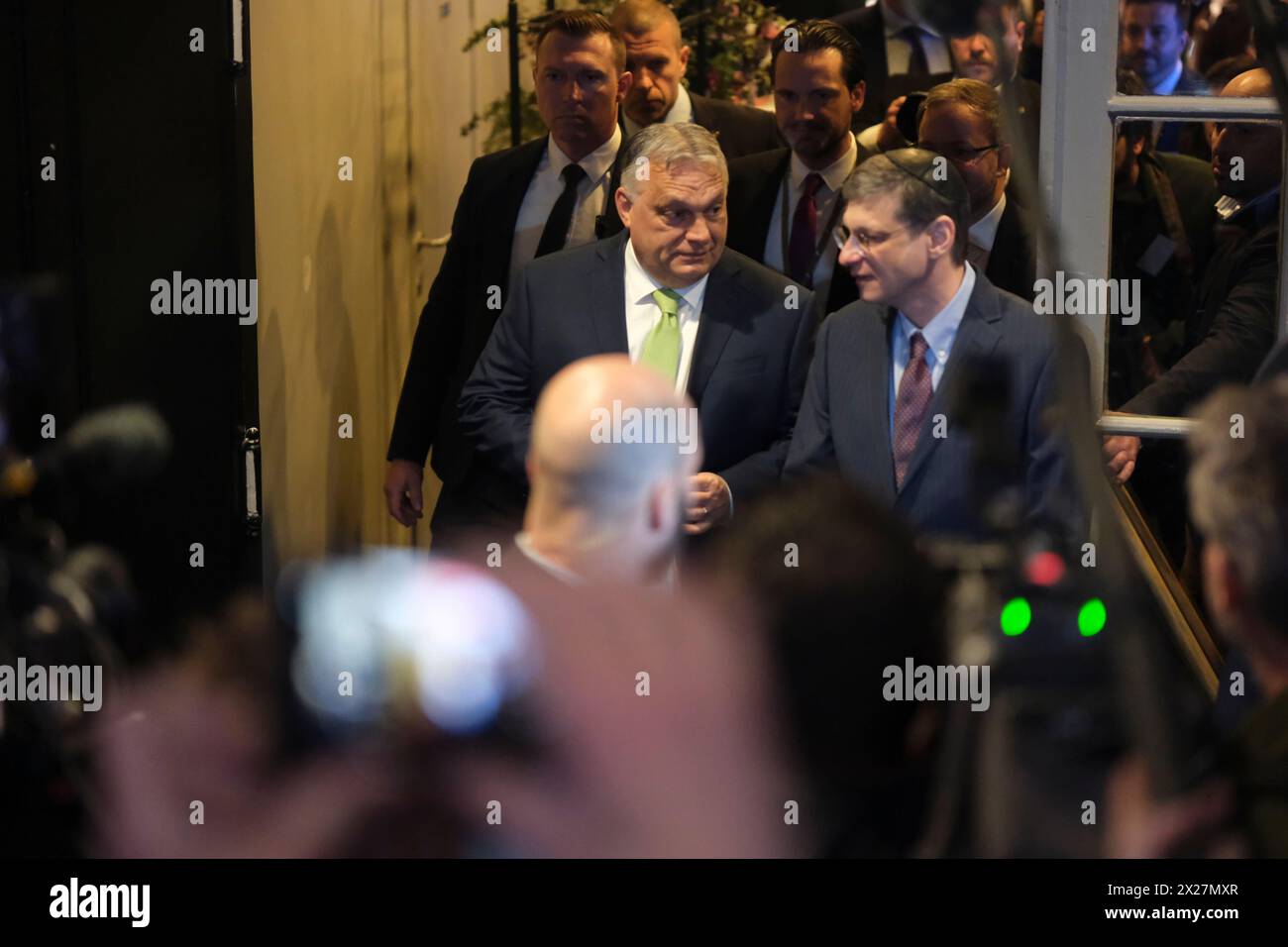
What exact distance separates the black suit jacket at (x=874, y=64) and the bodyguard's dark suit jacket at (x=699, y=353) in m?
1.34

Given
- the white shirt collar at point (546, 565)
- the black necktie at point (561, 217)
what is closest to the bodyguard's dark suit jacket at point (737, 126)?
the black necktie at point (561, 217)

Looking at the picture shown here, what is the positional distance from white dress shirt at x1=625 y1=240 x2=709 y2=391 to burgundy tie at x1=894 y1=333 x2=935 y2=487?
1.47 feet

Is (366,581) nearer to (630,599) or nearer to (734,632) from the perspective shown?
(630,599)

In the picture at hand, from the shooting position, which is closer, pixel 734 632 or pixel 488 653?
pixel 734 632

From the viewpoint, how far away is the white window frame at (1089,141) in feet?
10.5

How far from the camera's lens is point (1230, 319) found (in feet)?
10.5

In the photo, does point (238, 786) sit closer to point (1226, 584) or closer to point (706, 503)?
point (1226, 584)

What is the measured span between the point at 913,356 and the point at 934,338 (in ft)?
0.15

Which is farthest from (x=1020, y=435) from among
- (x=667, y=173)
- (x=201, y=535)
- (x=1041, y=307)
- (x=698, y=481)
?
(x=201, y=535)

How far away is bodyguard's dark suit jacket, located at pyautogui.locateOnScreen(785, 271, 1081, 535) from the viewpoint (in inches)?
117

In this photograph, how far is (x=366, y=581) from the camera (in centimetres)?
392

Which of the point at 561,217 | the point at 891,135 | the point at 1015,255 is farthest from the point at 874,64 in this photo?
the point at 1015,255
